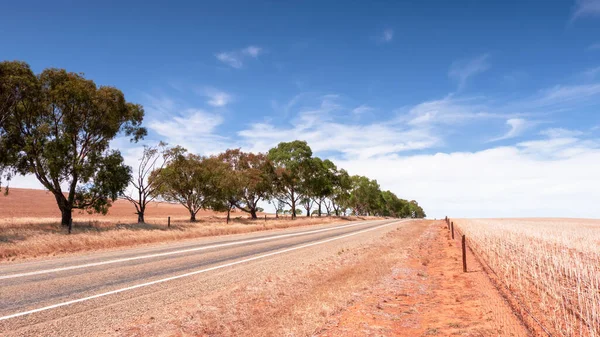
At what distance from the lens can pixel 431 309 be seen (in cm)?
860

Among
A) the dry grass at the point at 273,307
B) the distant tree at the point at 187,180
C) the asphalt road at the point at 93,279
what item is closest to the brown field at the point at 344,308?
the dry grass at the point at 273,307

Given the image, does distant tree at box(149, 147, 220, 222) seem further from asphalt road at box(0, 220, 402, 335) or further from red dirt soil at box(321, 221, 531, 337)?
red dirt soil at box(321, 221, 531, 337)

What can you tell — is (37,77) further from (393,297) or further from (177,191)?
(393,297)

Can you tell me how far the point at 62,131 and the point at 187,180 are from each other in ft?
58.8

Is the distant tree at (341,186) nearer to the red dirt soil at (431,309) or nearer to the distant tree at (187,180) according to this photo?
the distant tree at (187,180)

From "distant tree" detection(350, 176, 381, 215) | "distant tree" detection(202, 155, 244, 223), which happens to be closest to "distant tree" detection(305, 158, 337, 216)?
"distant tree" detection(202, 155, 244, 223)

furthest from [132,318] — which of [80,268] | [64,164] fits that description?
[64,164]

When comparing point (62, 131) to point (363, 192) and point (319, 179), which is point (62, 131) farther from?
point (363, 192)

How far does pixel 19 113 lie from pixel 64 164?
5.50 metres

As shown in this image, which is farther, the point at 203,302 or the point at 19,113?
the point at 19,113

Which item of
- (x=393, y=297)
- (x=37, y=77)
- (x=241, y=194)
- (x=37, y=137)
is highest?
(x=37, y=77)

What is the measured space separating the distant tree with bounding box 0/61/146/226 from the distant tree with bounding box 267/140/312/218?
33554 millimetres

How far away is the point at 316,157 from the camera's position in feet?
216

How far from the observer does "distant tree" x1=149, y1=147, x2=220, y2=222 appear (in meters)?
39.7
